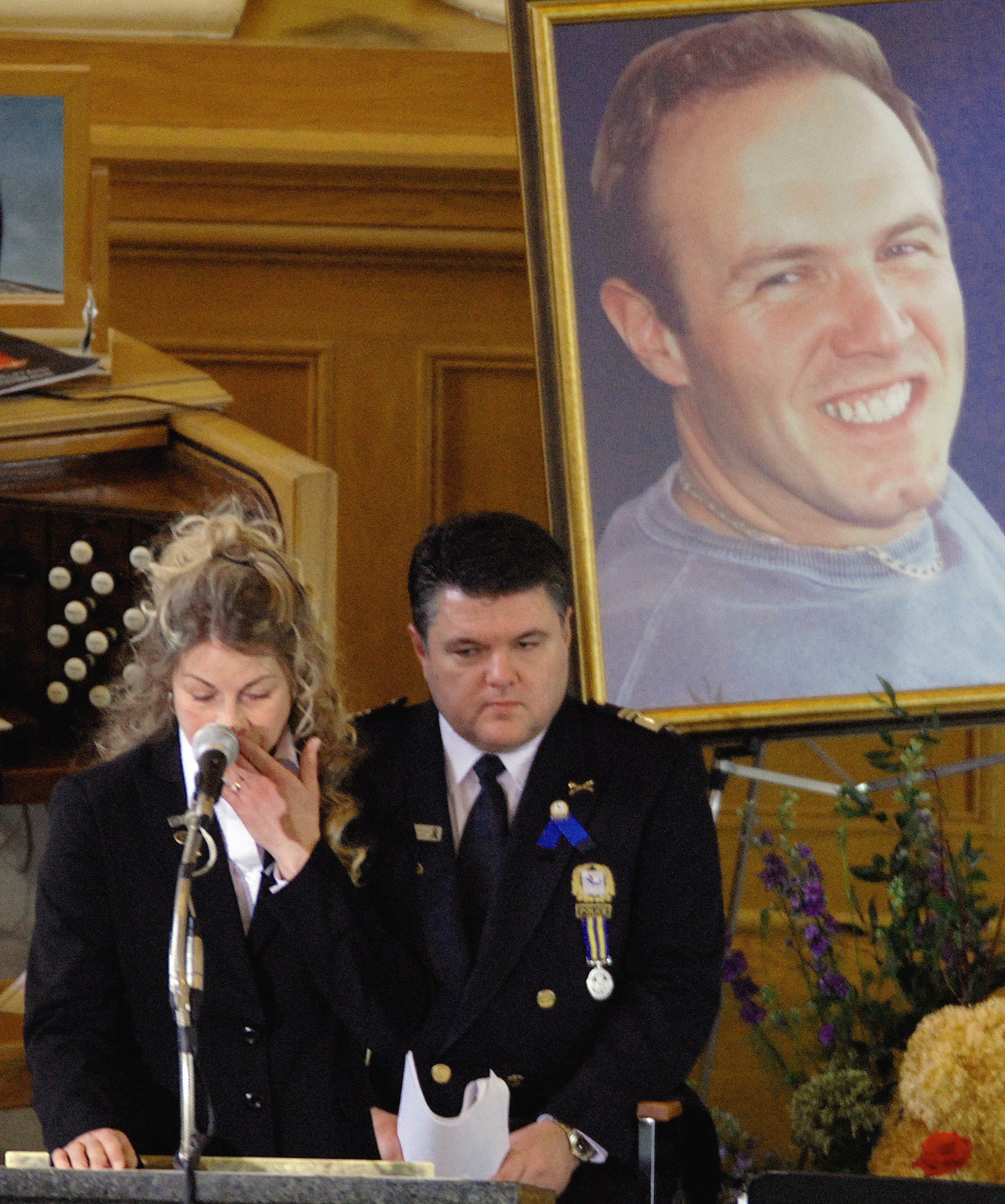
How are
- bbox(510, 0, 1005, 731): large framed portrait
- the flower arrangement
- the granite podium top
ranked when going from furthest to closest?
1. bbox(510, 0, 1005, 731): large framed portrait
2. the flower arrangement
3. the granite podium top

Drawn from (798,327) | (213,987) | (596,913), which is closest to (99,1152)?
(213,987)

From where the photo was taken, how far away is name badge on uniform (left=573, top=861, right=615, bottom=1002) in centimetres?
236

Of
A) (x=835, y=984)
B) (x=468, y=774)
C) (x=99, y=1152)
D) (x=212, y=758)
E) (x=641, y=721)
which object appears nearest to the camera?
(x=212, y=758)

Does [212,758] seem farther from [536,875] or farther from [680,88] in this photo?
[680,88]

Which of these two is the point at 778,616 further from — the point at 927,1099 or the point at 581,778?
the point at 927,1099

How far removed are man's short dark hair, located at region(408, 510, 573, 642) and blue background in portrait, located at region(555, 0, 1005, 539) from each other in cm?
60

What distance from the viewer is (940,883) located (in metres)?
2.82

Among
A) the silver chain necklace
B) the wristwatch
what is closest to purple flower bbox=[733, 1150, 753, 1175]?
the wristwatch

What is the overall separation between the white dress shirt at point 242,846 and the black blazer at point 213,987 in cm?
3

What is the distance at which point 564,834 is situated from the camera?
2402mm

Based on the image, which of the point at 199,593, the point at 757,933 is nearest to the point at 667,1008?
the point at 199,593

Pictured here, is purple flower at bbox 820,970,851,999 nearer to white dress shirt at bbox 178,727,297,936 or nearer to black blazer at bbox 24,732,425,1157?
black blazer at bbox 24,732,425,1157

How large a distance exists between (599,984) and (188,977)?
0.74m

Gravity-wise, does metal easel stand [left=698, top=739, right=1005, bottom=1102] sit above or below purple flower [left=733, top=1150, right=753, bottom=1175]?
above
